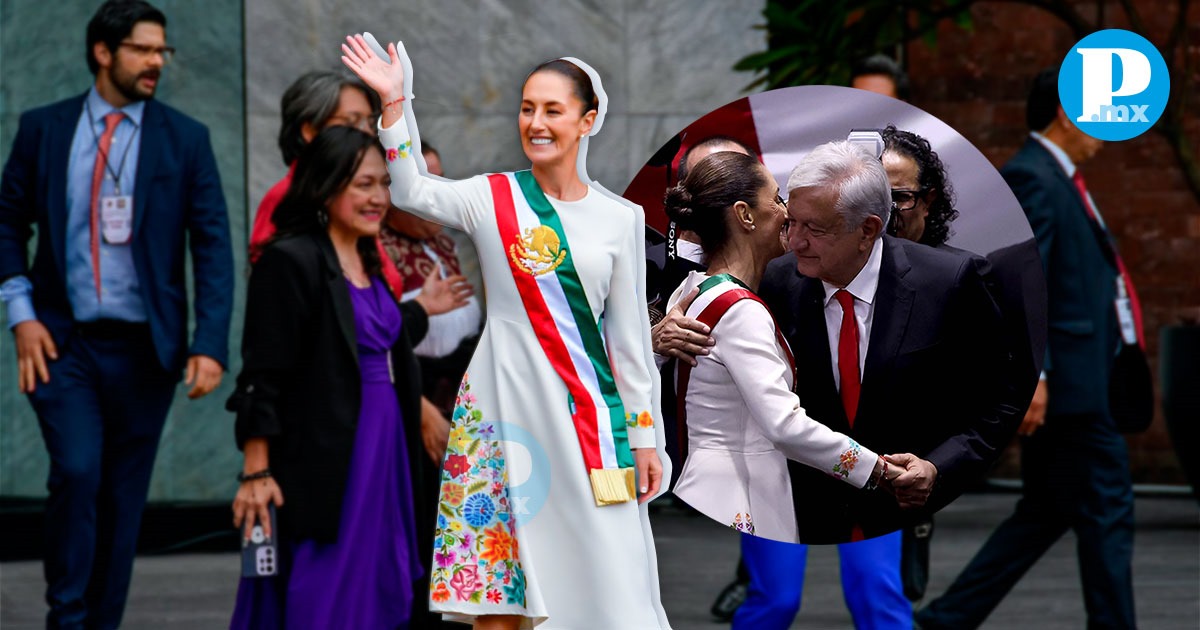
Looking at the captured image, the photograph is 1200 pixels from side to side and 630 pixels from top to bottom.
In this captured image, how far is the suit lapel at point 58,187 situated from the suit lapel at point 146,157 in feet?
0.69

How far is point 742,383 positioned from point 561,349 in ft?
1.12

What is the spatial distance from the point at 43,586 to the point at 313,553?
3.22 m

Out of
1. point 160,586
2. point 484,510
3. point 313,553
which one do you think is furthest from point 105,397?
point 484,510

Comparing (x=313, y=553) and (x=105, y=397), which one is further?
(x=105, y=397)

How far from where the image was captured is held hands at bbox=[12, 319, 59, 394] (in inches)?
233

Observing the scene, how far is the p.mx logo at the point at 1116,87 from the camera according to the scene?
398 centimetres

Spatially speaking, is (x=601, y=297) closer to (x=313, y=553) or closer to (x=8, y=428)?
(x=313, y=553)

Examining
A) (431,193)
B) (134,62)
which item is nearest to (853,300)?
(431,193)

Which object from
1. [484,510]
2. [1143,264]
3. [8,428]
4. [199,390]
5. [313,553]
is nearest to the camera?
[484,510]

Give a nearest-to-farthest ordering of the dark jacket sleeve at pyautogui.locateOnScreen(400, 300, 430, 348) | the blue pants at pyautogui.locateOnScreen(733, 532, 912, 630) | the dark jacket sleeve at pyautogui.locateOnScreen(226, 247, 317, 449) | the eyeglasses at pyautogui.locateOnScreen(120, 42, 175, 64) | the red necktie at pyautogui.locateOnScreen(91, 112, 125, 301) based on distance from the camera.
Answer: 1. the blue pants at pyautogui.locateOnScreen(733, 532, 912, 630)
2. the dark jacket sleeve at pyautogui.locateOnScreen(226, 247, 317, 449)
3. the dark jacket sleeve at pyautogui.locateOnScreen(400, 300, 430, 348)
4. the red necktie at pyautogui.locateOnScreen(91, 112, 125, 301)
5. the eyeglasses at pyautogui.locateOnScreen(120, 42, 175, 64)

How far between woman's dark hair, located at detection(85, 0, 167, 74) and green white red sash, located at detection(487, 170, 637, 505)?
129 inches

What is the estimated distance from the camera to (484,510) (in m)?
3.31

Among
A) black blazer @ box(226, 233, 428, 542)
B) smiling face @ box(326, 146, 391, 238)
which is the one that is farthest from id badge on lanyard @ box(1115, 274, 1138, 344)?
black blazer @ box(226, 233, 428, 542)

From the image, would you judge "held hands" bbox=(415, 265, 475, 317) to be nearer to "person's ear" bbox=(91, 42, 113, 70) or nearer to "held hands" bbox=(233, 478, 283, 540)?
"held hands" bbox=(233, 478, 283, 540)
